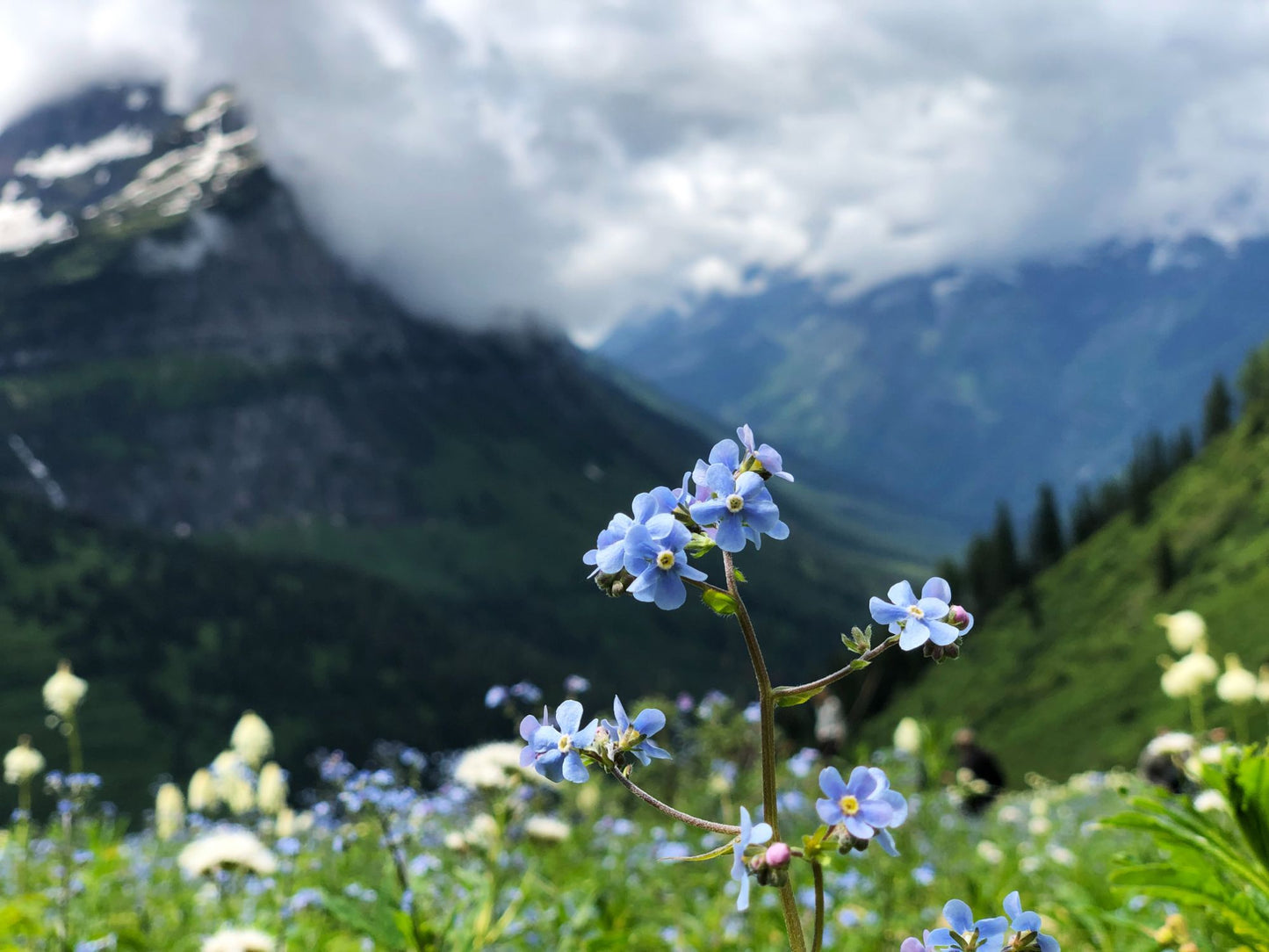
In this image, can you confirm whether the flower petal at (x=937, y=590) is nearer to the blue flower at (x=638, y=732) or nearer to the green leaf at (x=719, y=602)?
the green leaf at (x=719, y=602)

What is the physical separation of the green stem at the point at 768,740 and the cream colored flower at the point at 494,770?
3595 millimetres

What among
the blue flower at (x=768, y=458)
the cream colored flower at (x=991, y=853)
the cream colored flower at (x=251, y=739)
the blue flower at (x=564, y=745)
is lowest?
the blue flower at (x=564, y=745)

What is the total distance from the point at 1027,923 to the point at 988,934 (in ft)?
0.51

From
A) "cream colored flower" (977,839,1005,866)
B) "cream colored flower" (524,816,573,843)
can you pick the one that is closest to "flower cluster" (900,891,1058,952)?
"cream colored flower" (524,816,573,843)

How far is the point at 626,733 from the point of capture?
2195 millimetres

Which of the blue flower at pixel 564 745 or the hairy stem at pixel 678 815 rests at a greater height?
the blue flower at pixel 564 745

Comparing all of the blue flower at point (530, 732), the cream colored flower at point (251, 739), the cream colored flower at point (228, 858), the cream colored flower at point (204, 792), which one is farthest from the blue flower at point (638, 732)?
the cream colored flower at point (204, 792)

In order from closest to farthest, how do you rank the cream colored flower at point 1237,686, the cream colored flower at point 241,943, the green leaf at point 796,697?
1. the green leaf at point 796,697
2. the cream colored flower at point 241,943
3. the cream colored flower at point 1237,686

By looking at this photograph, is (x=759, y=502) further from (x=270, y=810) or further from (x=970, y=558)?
(x=970, y=558)

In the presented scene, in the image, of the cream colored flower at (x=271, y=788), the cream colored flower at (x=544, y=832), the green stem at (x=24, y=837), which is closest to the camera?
the cream colored flower at (x=544, y=832)

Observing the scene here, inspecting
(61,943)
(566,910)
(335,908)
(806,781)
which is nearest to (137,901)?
(61,943)

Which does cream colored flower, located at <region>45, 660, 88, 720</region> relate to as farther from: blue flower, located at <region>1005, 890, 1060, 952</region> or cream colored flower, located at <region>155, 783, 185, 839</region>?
blue flower, located at <region>1005, 890, 1060, 952</region>

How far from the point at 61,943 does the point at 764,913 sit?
4.88m

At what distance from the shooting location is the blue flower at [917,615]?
1.91 meters
